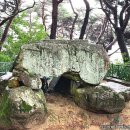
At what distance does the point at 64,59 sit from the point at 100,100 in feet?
4.73

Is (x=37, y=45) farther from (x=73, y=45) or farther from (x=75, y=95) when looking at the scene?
(x=75, y=95)

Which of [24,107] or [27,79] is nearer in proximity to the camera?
[24,107]

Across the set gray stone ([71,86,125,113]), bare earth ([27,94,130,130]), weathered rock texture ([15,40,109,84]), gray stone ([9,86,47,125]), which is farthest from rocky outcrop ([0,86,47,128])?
gray stone ([71,86,125,113])

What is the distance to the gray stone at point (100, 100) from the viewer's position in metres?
8.66

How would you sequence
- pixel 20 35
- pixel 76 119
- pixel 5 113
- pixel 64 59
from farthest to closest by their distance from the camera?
pixel 20 35
pixel 64 59
pixel 76 119
pixel 5 113

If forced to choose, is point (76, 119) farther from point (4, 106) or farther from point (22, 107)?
point (4, 106)

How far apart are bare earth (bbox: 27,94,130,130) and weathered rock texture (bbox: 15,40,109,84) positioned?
2.94 ft

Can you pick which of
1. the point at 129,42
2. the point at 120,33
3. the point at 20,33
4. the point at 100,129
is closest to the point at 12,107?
the point at 100,129

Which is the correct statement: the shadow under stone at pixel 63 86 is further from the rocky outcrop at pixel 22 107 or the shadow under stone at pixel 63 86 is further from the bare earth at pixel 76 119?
the rocky outcrop at pixel 22 107

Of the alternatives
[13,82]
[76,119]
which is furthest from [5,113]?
[76,119]

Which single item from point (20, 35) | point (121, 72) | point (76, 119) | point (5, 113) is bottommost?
point (76, 119)

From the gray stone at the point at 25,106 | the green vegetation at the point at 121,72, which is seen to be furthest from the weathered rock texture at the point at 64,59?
the green vegetation at the point at 121,72

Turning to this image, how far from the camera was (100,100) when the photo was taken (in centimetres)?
864

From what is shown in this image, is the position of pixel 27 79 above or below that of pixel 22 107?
above
